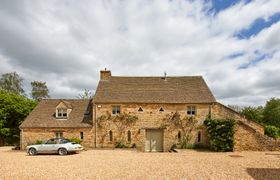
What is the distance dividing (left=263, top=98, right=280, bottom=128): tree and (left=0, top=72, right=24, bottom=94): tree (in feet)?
164

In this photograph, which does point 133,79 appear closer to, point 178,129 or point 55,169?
point 178,129

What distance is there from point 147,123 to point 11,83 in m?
39.1

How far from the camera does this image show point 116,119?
27250 mm

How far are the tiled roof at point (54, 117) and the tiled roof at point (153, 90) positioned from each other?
2621 millimetres

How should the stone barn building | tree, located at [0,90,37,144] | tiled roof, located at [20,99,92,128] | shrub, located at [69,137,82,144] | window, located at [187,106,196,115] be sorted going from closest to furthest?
shrub, located at [69,137,82,144] < the stone barn building < tiled roof, located at [20,99,92,128] < window, located at [187,106,196,115] < tree, located at [0,90,37,144]

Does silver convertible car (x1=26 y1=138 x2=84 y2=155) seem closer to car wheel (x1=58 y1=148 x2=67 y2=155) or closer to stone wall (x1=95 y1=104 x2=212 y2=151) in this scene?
car wheel (x1=58 y1=148 x2=67 y2=155)

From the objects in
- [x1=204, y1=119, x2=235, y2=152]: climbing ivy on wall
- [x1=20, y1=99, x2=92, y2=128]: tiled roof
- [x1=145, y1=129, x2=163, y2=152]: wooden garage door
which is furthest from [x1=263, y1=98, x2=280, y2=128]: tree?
[x1=20, y1=99, x2=92, y2=128]: tiled roof

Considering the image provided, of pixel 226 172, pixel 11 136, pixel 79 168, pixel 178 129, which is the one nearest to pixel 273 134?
pixel 178 129

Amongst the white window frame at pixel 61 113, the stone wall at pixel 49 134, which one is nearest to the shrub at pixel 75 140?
the stone wall at pixel 49 134

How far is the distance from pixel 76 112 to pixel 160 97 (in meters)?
9.59

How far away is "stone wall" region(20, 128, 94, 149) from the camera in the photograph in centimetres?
2672

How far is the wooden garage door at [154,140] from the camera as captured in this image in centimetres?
2706

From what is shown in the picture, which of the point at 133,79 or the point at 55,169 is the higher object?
the point at 133,79

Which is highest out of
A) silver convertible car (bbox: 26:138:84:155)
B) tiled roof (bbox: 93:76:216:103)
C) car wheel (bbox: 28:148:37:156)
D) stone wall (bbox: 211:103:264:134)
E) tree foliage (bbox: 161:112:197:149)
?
tiled roof (bbox: 93:76:216:103)
